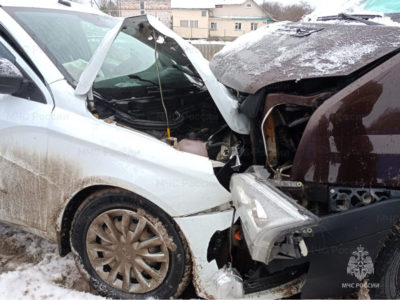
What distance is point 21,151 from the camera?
213 cm

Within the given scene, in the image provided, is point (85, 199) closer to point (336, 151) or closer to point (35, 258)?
point (35, 258)

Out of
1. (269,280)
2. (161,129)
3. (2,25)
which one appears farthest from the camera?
(161,129)

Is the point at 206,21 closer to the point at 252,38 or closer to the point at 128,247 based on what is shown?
the point at 252,38

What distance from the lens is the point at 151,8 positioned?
114 ft

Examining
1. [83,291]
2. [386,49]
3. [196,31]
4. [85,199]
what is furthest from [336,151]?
[196,31]

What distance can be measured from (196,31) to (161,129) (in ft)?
106

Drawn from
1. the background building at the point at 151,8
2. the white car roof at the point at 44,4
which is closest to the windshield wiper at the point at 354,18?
the white car roof at the point at 44,4

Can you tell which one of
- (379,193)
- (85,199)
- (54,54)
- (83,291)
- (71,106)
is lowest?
(83,291)

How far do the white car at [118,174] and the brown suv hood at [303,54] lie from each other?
240 mm

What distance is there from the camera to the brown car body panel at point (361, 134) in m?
1.59

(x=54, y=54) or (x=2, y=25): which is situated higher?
(x=2, y=25)

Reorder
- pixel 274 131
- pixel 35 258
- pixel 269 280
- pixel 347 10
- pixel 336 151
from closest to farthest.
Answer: pixel 336 151
pixel 269 280
pixel 274 131
pixel 35 258
pixel 347 10

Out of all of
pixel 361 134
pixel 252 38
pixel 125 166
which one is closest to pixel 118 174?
pixel 125 166

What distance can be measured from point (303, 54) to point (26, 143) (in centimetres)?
184
